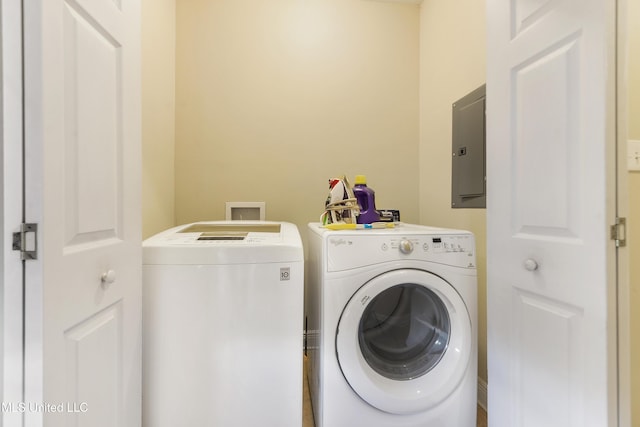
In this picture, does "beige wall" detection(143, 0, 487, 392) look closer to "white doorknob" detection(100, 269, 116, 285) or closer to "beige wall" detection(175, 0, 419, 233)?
"beige wall" detection(175, 0, 419, 233)

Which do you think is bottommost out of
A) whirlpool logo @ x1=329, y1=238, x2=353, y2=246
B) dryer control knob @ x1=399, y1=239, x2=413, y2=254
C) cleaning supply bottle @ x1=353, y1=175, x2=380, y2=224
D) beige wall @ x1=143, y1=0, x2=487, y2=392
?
dryer control knob @ x1=399, y1=239, x2=413, y2=254

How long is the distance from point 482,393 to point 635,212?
1.07m

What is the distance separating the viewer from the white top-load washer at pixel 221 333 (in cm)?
98

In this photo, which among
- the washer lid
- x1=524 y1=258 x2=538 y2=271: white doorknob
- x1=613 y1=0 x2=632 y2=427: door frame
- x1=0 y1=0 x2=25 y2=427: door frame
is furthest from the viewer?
the washer lid

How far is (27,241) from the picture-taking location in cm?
57

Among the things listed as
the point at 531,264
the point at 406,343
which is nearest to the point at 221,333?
the point at 406,343

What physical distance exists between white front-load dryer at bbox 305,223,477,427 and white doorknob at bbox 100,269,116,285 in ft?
2.09

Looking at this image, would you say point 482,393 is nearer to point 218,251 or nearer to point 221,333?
point 221,333

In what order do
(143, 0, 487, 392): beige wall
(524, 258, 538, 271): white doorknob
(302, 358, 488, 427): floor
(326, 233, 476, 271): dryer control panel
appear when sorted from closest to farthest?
1. (524, 258, 538, 271): white doorknob
2. (326, 233, 476, 271): dryer control panel
3. (302, 358, 488, 427): floor
4. (143, 0, 487, 392): beige wall

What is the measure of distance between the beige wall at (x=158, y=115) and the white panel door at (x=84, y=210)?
0.55 metres

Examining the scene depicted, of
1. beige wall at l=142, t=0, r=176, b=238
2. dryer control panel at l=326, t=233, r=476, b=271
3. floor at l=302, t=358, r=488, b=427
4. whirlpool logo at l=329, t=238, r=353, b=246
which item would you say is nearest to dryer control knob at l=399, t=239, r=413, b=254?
dryer control panel at l=326, t=233, r=476, b=271

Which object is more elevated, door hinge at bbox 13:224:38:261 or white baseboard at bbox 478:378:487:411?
door hinge at bbox 13:224:38:261

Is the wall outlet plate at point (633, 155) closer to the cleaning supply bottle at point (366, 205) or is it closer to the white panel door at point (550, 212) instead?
the white panel door at point (550, 212)

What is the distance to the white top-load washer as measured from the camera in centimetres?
98
